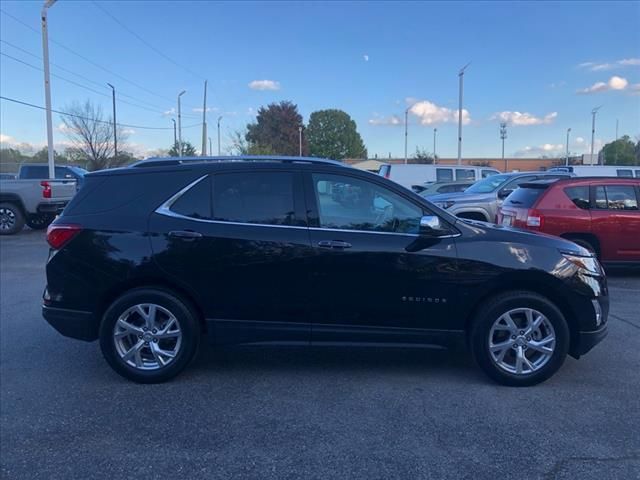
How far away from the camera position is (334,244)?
4371 mm

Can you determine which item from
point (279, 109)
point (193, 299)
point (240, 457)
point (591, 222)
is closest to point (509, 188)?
point (591, 222)

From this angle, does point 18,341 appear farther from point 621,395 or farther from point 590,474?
point 621,395

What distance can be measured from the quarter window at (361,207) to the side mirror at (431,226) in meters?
0.11

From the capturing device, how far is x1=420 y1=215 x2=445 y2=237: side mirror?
14.1ft

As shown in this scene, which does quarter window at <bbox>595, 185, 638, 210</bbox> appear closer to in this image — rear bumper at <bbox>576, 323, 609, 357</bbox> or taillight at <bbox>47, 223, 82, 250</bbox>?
rear bumper at <bbox>576, 323, 609, 357</bbox>

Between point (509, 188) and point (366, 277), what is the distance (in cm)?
993

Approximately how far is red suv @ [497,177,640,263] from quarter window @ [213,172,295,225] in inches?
198

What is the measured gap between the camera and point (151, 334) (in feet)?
14.6

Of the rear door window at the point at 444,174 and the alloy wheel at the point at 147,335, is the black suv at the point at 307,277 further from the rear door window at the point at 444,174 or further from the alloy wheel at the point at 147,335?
the rear door window at the point at 444,174

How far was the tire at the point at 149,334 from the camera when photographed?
4426 mm

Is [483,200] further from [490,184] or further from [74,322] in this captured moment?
[74,322]

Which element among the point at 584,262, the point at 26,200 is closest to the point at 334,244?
the point at 584,262

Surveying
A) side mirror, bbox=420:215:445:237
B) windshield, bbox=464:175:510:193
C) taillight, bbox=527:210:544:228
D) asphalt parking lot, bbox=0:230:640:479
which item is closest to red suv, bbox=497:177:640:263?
taillight, bbox=527:210:544:228

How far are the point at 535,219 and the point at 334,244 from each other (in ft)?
16.1
